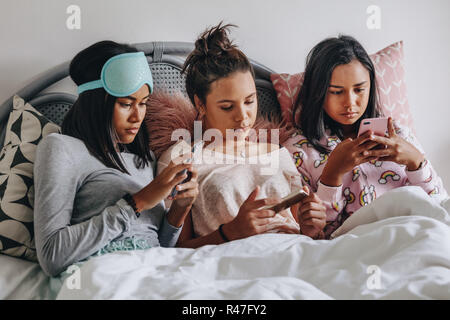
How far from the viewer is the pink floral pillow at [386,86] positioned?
1669 mm

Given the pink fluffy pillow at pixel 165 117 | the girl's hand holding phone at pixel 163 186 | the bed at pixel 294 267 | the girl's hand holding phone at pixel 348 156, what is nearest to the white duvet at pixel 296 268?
the bed at pixel 294 267

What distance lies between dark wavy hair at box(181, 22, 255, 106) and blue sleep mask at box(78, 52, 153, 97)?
189 millimetres

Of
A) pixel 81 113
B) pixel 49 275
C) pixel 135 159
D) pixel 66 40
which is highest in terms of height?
pixel 66 40

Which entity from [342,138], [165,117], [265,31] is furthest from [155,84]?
[342,138]

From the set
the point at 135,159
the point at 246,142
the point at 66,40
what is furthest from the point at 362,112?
Result: the point at 66,40

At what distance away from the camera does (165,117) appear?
1.39 metres

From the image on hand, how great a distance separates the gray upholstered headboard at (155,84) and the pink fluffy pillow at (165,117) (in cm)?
11

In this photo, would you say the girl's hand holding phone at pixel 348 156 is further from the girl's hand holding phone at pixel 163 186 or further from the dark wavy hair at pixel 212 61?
the girl's hand holding phone at pixel 163 186

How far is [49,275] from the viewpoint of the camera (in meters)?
1.04

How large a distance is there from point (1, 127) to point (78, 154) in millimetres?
509

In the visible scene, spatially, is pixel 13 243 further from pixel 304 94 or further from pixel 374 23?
pixel 374 23

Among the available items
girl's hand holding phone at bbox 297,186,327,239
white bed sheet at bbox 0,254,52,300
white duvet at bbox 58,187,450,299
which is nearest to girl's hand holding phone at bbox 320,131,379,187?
girl's hand holding phone at bbox 297,186,327,239

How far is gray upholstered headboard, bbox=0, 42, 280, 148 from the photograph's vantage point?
4.85ft
